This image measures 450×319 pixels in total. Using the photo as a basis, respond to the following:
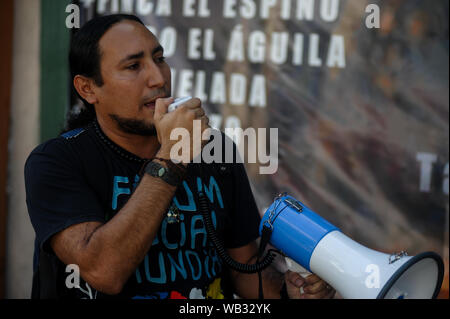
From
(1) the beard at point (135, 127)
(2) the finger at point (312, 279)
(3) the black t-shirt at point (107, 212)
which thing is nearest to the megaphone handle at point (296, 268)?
(2) the finger at point (312, 279)

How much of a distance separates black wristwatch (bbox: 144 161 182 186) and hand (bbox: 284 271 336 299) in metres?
0.64

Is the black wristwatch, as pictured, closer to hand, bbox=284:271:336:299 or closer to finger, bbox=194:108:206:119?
finger, bbox=194:108:206:119

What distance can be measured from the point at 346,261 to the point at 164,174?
26.9 inches

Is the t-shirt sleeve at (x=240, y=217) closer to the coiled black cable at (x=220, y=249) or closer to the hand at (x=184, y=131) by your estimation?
the coiled black cable at (x=220, y=249)

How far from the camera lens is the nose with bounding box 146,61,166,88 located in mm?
2023

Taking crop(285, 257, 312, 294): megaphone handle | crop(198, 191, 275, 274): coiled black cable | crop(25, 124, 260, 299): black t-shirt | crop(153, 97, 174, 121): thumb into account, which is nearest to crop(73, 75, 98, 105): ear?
crop(25, 124, 260, 299): black t-shirt

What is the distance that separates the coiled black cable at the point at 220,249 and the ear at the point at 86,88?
64cm

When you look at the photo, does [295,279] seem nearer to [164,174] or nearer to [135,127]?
[164,174]

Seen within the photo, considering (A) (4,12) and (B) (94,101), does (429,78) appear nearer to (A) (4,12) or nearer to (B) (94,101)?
(B) (94,101)

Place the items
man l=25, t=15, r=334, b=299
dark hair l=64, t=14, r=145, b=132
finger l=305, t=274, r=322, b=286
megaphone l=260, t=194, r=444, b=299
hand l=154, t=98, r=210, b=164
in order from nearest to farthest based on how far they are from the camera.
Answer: megaphone l=260, t=194, r=444, b=299, man l=25, t=15, r=334, b=299, hand l=154, t=98, r=210, b=164, finger l=305, t=274, r=322, b=286, dark hair l=64, t=14, r=145, b=132

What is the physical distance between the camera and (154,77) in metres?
2.04

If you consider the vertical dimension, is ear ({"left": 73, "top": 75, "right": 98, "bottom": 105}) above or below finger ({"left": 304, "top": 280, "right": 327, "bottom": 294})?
above

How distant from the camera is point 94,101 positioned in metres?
2.20
